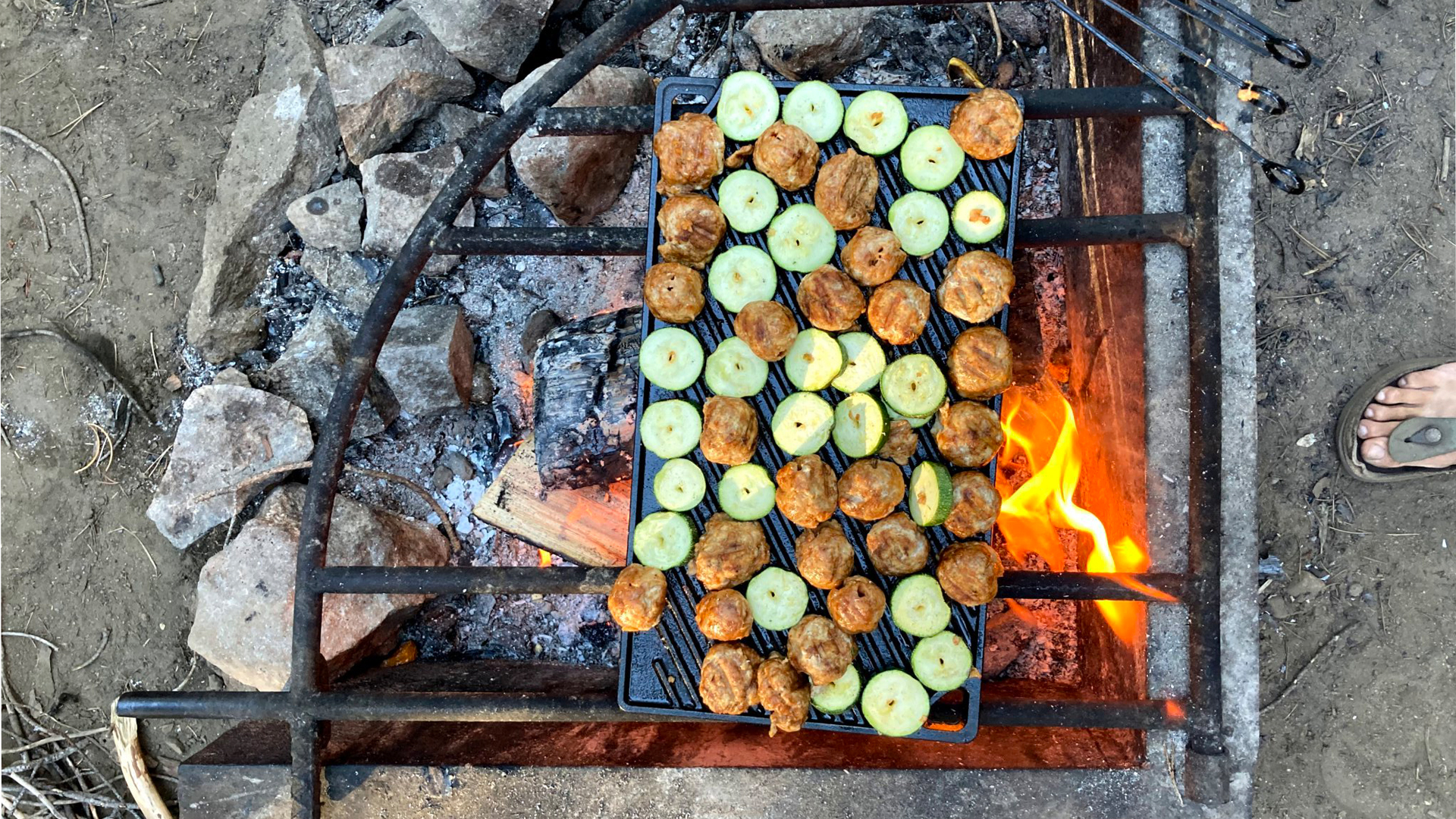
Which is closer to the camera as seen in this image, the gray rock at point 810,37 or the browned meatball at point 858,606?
the browned meatball at point 858,606

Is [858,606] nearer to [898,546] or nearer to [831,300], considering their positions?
[898,546]

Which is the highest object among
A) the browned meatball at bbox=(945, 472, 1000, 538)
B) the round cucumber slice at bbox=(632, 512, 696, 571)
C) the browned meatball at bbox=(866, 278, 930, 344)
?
the browned meatball at bbox=(866, 278, 930, 344)

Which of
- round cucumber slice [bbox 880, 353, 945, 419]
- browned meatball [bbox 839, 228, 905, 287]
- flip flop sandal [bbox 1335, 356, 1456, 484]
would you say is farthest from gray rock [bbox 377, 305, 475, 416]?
flip flop sandal [bbox 1335, 356, 1456, 484]

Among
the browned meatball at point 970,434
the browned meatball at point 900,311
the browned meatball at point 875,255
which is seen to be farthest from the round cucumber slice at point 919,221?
the browned meatball at point 970,434

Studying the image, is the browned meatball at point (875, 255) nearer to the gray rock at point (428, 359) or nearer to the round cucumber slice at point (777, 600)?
the round cucumber slice at point (777, 600)

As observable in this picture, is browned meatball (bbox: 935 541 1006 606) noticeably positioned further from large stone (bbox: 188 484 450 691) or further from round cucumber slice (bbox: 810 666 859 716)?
large stone (bbox: 188 484 450 691)

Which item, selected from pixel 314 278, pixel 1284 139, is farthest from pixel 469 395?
pixel 1284 139

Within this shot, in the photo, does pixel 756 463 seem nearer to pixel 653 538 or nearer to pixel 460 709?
pixel 653 538
